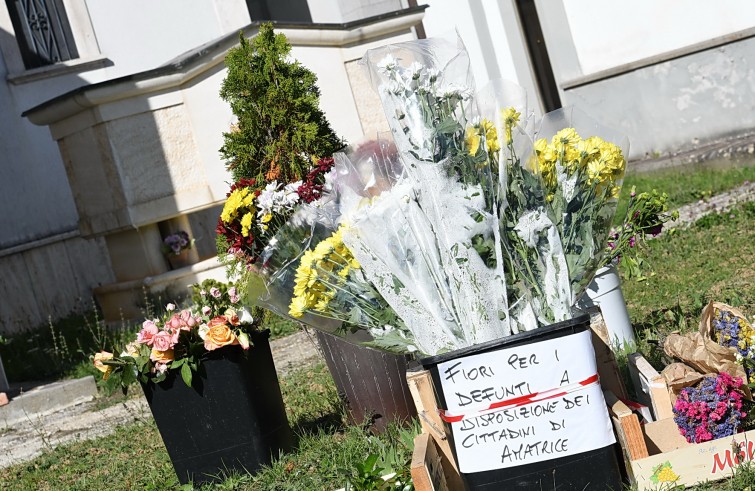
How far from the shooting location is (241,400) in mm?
4559

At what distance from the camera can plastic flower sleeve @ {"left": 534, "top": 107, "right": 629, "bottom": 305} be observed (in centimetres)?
350

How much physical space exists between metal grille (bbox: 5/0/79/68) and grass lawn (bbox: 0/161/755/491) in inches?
369

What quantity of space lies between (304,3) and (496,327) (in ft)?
47.3

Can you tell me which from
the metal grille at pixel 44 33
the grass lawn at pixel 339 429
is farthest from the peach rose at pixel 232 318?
the metal grille at pixel 44 33

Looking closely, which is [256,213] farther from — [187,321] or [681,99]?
[681,99]

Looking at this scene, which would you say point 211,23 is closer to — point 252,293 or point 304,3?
point 304,3

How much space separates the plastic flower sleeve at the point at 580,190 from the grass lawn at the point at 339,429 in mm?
838

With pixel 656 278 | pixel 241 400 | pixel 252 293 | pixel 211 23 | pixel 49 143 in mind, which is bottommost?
pixel 656 278

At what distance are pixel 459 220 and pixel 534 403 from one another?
642 mm

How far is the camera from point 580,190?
11.8 ft

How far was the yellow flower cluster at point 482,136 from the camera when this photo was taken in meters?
3.37

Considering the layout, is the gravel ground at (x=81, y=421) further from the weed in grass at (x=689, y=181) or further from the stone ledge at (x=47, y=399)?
the weed in grass at (x=689, y=181)

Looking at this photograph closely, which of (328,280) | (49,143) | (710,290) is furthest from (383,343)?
(49,143)

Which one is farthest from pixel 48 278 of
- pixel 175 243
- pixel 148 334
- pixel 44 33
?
→ pixel 148 334
